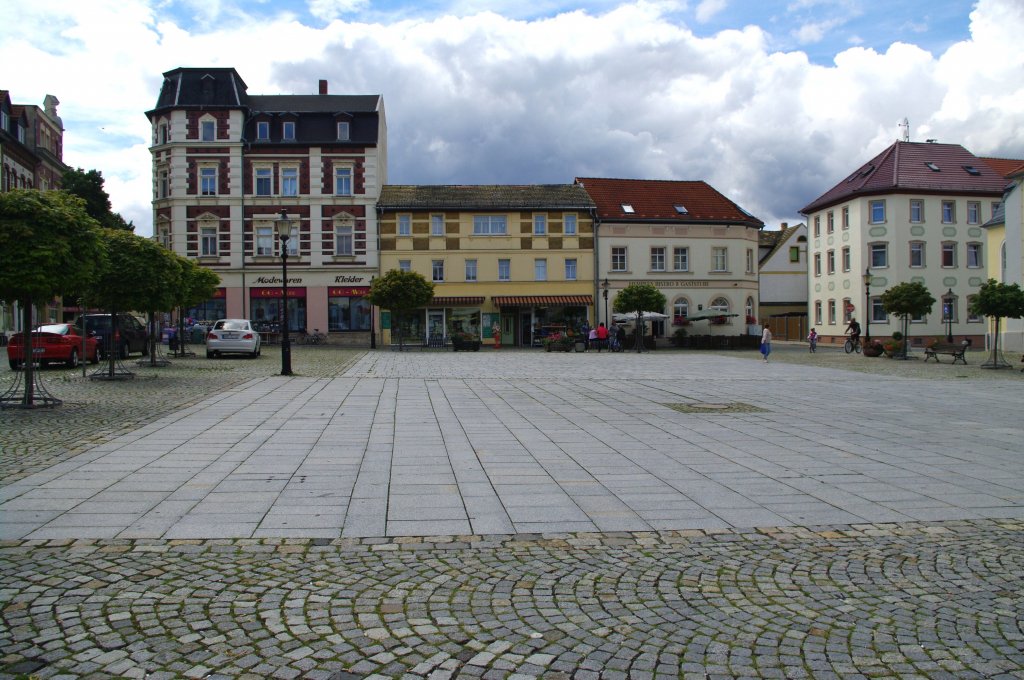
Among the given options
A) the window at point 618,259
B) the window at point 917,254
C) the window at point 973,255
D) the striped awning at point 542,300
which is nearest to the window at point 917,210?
the window at point 917,254

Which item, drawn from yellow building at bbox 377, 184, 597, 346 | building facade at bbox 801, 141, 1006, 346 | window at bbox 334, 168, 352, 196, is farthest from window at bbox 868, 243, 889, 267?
window at bbox 334, 168, 352, 196

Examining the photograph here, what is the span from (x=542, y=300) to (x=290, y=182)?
18149mm

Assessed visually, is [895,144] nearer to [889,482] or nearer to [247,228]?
[247,228]

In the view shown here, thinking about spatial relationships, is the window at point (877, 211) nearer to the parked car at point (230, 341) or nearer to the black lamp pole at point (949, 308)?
the black lamp pole at point (949, 308)

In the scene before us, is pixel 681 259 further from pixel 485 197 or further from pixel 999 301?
pixel 999 301

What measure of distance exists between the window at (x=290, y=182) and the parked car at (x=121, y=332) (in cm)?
2335

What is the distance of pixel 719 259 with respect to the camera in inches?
2112

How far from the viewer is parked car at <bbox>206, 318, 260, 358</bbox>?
3083 cm

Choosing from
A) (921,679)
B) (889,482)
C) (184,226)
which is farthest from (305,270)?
(921,679)

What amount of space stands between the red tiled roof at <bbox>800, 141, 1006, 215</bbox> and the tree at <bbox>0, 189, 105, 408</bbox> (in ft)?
167

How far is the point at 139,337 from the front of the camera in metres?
29.1

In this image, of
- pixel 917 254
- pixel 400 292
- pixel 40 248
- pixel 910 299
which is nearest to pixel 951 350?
pixel 910 299

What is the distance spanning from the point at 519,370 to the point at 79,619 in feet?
72.2

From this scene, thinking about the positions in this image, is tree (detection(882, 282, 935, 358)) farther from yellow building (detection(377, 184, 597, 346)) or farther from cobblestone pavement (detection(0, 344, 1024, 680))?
cobblestone pavement (detection(0, 344, 1024, 680))
